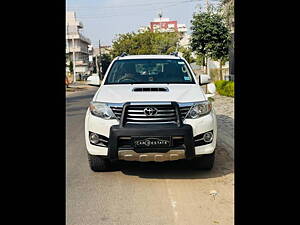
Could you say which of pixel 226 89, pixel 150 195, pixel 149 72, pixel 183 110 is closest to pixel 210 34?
pixel 226 89

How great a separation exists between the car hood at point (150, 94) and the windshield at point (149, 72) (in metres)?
0.37

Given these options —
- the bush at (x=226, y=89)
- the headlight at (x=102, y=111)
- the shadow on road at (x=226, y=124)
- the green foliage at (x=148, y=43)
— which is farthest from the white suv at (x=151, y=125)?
the green foliage at (x=148, y=43)

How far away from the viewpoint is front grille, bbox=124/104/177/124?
14.9 feet

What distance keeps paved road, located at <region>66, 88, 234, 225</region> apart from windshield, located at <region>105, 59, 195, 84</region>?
1.31 m

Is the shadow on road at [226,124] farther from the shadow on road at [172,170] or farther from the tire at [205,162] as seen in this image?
the tire at [205,162]

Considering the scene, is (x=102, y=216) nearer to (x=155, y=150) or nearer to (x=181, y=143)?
(x=155, y=150)

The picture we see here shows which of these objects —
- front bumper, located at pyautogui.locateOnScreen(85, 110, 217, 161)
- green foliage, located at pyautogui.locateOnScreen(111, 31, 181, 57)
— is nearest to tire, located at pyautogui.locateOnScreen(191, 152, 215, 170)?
front bumper, located at pyautogui.locateOnScreen(85, 110, 217, 161)

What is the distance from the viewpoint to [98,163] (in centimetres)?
519

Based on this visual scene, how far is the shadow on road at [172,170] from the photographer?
5.11 m

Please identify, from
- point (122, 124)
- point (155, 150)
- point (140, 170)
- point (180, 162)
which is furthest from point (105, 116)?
point (180, 162)

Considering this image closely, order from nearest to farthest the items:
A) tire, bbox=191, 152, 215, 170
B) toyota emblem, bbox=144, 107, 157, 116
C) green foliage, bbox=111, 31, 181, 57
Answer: toyota emblem, bbox=144, 107, 157, 116
tire, bbox=191, 152, 215, 170
green foliage, bbox=111, 31, 181, 57

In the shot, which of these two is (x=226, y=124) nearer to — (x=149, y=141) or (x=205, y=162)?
(x=205, y=162)

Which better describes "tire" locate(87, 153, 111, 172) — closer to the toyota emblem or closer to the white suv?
the white suv
